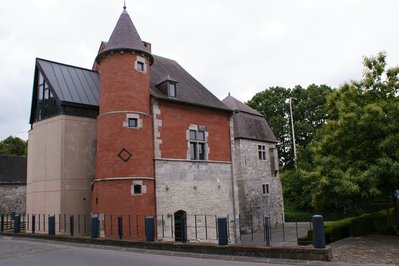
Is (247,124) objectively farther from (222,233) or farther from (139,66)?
(222,233)

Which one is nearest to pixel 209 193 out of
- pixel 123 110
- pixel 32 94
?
pixel 123 110

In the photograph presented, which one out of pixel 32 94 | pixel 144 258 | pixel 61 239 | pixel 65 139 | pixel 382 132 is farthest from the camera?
pixel 32 94

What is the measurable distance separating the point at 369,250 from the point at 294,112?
39.0 metres

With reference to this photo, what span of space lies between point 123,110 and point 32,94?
9.70 metres

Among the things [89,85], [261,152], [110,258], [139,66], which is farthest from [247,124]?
[110,258]

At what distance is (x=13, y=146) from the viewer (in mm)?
61031

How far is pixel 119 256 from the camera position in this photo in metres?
11.9

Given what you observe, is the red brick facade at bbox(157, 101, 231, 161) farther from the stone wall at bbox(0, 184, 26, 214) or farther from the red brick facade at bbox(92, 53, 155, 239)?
the stone wall at bbox(0, 184, 26, 214)

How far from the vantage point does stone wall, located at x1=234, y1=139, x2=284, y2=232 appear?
1271 inches

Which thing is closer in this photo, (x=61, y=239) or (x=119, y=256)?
(x=119, y=256)

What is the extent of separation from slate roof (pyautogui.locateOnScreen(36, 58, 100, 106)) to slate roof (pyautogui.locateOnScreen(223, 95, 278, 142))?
Result: 43.9ft

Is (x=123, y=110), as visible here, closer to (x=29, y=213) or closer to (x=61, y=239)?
(x=61, y=239)

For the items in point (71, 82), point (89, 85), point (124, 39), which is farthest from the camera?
point (89, 85)

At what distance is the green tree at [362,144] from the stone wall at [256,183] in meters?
14.5
